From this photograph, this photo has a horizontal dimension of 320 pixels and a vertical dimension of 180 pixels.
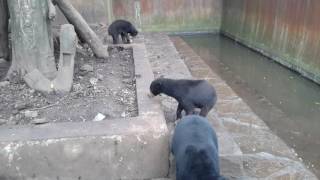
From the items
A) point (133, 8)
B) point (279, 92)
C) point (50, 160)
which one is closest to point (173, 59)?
point (279, 92)

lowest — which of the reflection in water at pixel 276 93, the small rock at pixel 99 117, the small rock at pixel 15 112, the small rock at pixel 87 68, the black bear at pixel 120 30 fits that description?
the reflection in water at pixel 276 93

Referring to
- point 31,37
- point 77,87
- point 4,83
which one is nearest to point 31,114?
point 77,87

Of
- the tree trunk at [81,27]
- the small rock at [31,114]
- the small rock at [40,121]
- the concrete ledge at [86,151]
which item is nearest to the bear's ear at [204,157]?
the concrete ledge at [86,151]

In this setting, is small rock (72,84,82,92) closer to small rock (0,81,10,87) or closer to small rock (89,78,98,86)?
small rock (89,78,98,86)

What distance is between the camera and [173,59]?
8148 mm

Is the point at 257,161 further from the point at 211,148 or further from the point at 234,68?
the point at 234,68

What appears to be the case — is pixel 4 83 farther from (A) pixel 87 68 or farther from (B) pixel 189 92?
(B) pixel 189 92

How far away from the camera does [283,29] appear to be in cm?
1005

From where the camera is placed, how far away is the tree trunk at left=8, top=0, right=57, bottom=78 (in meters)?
4.36

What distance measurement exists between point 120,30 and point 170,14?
20.2 feet

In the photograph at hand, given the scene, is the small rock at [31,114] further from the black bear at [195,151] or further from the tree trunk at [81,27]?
the tree trunk at [81,27]

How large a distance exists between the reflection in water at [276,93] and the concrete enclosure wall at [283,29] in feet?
0.98

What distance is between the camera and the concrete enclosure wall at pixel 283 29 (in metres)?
8.48

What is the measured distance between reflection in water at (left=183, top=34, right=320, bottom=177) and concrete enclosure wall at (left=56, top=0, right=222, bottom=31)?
2.77 metres
